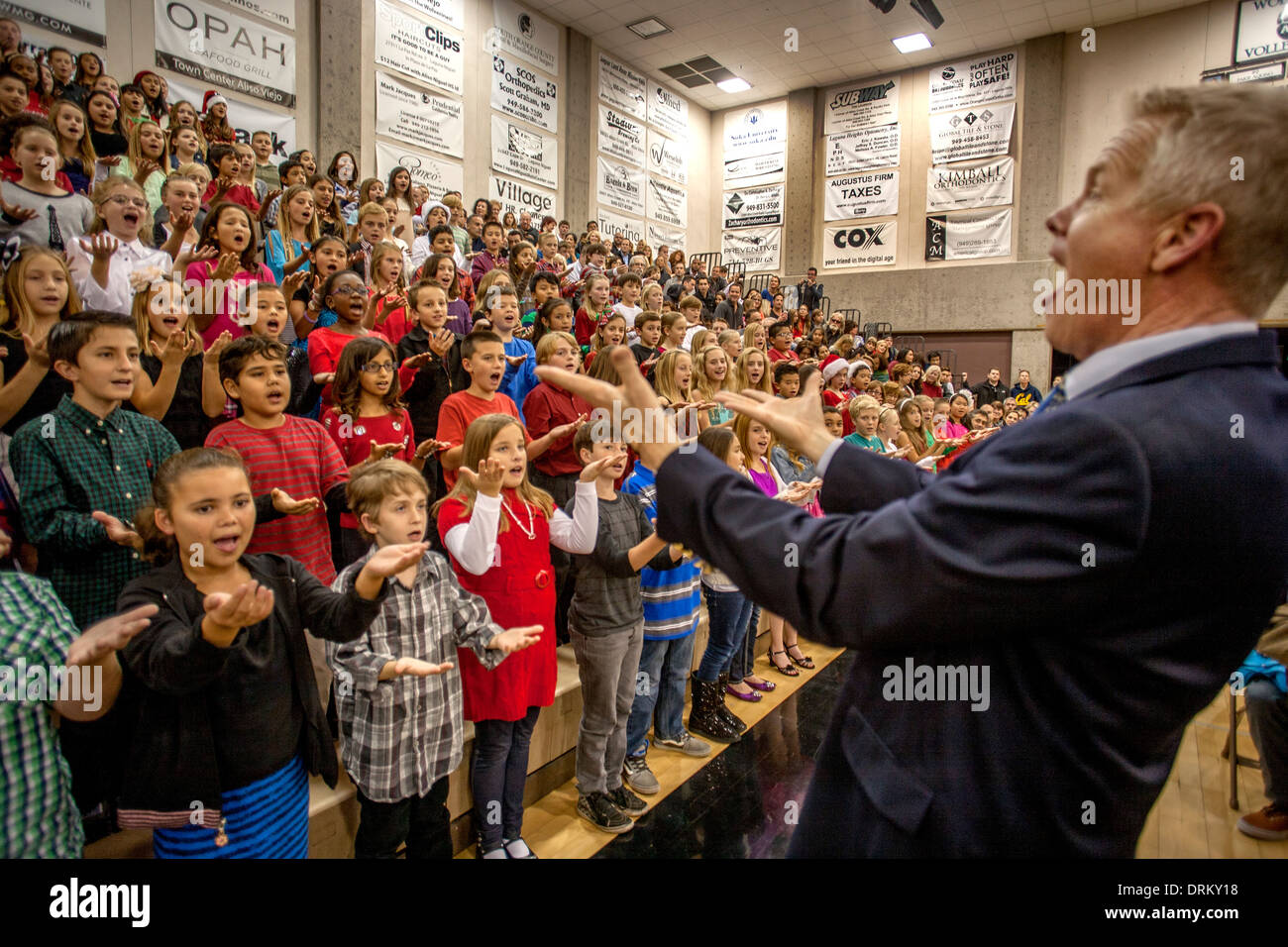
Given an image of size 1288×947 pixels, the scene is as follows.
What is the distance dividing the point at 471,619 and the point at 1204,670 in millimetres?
1883

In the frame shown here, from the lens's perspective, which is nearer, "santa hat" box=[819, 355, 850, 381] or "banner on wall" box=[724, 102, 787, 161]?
"santa hat" box=[819, 355, 850, 381]

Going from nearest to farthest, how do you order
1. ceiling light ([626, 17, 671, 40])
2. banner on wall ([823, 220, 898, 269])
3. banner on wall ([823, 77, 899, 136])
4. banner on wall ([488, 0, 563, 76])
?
banner on wall ([488, 0, 563, 76]) < ceiling light ([626, 17, 671, 40]) < banner on wall ([823, 77, 899, 136]) < banner on wall ([823, 220, 898, 269])

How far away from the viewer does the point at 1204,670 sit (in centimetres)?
73

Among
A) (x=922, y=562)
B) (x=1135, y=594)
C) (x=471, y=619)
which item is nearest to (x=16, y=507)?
(x=471, y=619)

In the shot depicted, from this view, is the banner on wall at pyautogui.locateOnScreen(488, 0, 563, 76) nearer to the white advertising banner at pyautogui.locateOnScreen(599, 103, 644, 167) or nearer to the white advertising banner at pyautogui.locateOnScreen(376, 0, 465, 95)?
the white advertising banner at pyautogui.locateOnScreen(376, 0, 465, 95)

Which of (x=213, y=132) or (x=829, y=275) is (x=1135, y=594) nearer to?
(x=213, y=132)

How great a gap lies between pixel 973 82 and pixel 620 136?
6436 mm

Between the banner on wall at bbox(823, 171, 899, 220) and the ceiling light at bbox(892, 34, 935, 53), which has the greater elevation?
the ceiling light at bbox(892, 34, 935, 53)

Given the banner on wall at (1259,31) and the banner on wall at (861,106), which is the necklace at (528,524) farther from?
the banner on wall at (861,106)

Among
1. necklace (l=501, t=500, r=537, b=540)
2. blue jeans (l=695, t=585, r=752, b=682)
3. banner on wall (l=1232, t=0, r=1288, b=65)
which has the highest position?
banner on wall (l=1232, t=0, r=1288, b=65)

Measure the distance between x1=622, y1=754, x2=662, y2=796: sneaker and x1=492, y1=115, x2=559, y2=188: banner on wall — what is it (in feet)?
32.4

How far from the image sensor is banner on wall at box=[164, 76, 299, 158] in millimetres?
7074

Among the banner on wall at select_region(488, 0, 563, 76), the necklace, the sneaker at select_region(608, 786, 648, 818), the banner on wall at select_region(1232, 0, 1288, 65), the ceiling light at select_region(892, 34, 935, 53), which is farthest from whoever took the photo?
the ceiling light at select_region(892, 34, 935, 53)

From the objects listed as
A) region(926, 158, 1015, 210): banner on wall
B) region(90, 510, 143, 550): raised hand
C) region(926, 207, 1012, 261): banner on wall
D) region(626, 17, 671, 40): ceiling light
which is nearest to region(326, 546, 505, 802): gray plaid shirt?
region(90, 510, 143, 550): raised hand
